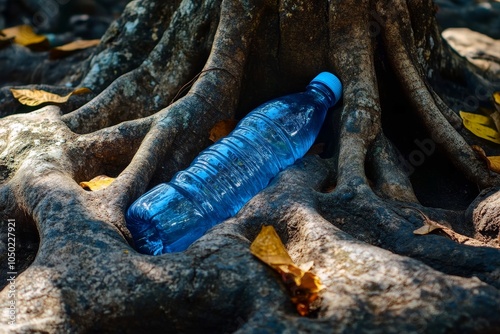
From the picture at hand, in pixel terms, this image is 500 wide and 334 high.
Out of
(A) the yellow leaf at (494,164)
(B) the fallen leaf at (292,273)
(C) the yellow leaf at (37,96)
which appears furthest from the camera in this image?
(C) the yellow leaf at (37,96)

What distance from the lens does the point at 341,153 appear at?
3072 millimetres

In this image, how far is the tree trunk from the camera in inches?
84.9

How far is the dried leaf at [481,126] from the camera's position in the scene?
143 inches

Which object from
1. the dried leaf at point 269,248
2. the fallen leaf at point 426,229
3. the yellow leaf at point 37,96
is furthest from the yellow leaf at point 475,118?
the yellow leaf at point 37,96

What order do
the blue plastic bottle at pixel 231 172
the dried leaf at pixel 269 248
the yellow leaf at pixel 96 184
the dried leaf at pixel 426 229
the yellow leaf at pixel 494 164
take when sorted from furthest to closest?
the yellow leaf at pixel 494 164 → the yellow leaf at pixel 96 184 → the blue plastic bottle at pixel 231 172 → the dried leaf at pixel 426 229 → the dried leaf at pixel 269 248

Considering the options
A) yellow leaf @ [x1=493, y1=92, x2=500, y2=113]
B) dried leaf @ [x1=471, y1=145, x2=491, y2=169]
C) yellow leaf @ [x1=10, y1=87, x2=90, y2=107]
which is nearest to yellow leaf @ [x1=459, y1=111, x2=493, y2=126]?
yellow leaf @ [x1=493, y1=92, x2=500, y2=113]

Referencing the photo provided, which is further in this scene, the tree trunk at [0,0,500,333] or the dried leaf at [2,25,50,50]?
the dried leaf at [2,25,50,50]

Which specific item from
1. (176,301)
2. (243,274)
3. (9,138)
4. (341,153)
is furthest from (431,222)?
(9,138)

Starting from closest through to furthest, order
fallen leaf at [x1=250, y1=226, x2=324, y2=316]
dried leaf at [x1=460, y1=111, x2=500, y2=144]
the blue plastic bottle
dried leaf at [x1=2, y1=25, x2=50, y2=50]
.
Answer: fallen leaf at [x1=250, y1=226, x2=324, y2=316] < the blue plastic bottle < dried leaf at [x1=460, y1=111, x2=500, y2=144] < dried leaf at [x1=2, y1=25, x2=50, y2=50]

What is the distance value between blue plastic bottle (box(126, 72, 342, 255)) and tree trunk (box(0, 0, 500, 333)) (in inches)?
4.5

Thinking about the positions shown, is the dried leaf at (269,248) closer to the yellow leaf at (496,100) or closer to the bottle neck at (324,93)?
the bottle neck at (324,93)

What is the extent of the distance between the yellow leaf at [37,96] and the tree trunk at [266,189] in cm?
6

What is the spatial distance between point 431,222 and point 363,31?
3.70 feet

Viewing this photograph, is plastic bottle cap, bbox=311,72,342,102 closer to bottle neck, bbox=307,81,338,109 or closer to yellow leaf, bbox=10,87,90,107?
bottle neck, bbox=307,81,338,109
